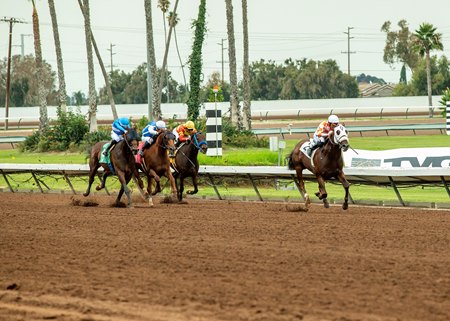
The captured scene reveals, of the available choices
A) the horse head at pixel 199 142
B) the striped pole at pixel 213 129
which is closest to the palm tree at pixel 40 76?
the striped pole at pixel 213 129

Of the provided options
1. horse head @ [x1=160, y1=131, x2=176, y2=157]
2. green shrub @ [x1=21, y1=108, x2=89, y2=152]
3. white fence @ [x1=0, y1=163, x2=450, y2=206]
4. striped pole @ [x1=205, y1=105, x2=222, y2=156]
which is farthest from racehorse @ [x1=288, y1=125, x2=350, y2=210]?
green shrub @ [x1=21, y1=108, x2=89, y2=152]

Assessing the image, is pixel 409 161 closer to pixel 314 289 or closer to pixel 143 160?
pixel 143 160

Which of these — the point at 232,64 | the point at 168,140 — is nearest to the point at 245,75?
the point at 232,64

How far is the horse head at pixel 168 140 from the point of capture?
757 inches

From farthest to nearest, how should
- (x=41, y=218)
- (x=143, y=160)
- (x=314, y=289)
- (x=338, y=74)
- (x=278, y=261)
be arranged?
(x=338, y=74)
(x=143, y=160)
(x=41, y=218)
(x=278, y=261)
(x=314, y=289)

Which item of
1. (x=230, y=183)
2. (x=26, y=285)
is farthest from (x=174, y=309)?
(x=230, y=183)

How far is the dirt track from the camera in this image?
25.6ft

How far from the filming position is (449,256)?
34.6 feet

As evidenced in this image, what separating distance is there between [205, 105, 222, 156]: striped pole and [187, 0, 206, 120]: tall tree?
1326 centimetres

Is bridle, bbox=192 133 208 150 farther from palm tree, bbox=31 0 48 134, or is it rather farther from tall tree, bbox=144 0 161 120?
palm tree, bbox=31 0 48 134

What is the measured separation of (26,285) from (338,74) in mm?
93589

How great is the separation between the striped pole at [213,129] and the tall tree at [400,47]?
90.0 metres

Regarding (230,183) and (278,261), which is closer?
(278,261)

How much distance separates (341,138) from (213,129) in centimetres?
894
